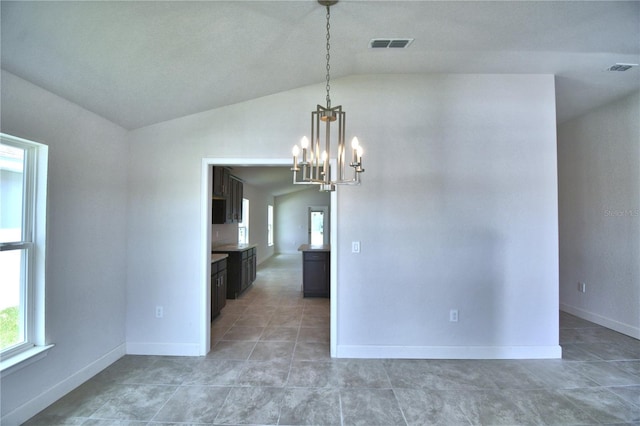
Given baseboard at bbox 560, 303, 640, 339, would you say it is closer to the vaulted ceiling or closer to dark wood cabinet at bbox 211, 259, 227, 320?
the vaulted ceiling

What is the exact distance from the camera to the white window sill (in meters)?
1.76

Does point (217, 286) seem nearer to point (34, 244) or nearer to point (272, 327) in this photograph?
point (272, 327)

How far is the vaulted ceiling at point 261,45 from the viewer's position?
167 cm

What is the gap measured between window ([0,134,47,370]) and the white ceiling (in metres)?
0.56

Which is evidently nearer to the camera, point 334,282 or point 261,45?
point 261,45

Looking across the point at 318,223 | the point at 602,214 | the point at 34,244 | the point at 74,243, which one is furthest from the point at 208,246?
the point at 318,223

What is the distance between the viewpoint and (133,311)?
2.91 metres

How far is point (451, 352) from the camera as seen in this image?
2840mm

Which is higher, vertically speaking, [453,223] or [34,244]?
[453,223]

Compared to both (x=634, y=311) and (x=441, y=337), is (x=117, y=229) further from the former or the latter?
(x=634, y=311)

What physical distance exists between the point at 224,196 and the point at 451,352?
4.10 metres

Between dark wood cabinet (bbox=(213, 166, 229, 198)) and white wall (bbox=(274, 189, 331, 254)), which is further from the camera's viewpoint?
white wall (bbox=(274, 189, 331, 254))

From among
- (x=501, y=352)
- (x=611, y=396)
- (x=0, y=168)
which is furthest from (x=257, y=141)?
(x=611, y=396)

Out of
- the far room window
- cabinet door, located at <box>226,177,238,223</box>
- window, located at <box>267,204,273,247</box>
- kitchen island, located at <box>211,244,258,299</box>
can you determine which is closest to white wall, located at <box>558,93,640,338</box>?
kitchen island, located at <box>211,244,258,299</box>
